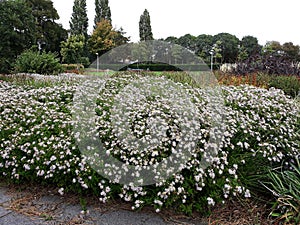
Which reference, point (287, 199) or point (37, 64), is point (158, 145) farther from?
point (37, 64)

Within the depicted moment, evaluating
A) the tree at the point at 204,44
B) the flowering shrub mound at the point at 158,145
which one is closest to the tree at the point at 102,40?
the tree at the point at 204,44

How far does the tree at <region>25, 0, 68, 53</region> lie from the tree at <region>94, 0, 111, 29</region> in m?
6.07

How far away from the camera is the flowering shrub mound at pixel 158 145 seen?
2324mm

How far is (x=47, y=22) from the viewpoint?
32.2 m

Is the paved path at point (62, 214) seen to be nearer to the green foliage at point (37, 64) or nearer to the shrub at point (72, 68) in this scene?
the green foliage at point (37, 64)

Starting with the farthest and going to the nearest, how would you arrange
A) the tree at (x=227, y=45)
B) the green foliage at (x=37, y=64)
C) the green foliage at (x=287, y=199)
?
the tree at (x=227, y=45) < the green foliage at (x=37, y=64) < the green foliage at (x=287, y=199)

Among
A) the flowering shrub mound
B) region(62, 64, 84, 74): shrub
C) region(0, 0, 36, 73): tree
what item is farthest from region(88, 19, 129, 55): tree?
the flowering shrub mound

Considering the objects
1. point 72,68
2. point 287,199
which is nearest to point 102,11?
point 72,68

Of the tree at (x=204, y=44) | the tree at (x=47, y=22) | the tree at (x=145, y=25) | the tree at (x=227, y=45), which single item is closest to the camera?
the tree at (x=145, y=25)

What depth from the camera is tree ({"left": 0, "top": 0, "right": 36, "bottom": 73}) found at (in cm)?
1733

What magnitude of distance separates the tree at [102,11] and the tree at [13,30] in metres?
18.7

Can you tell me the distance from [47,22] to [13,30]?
1546cm

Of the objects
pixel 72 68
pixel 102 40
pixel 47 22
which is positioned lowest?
pixel 72 68

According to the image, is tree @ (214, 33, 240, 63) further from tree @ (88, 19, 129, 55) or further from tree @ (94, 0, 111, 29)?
tree @ (94, 0, 111, 29)
